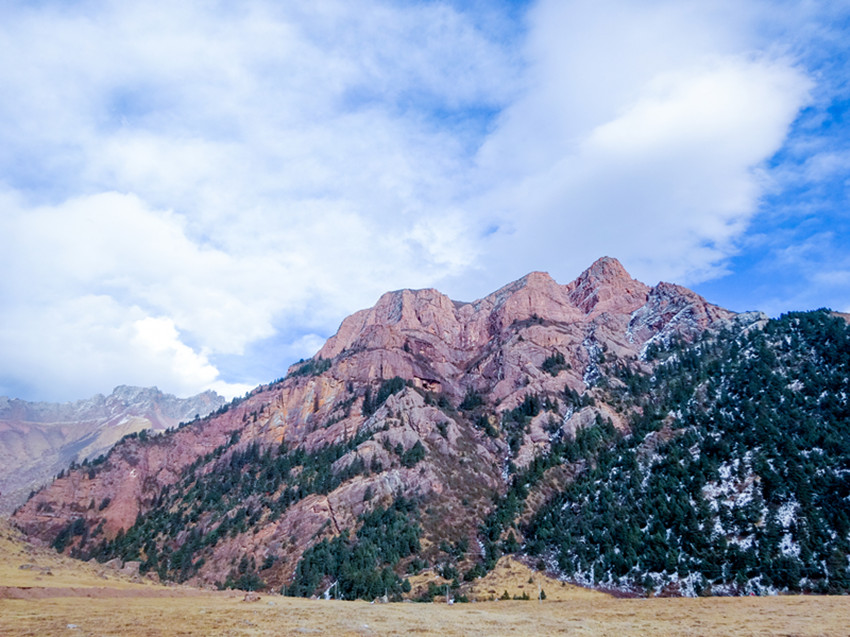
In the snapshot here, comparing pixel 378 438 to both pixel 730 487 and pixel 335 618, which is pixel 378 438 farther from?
pixel 335 618

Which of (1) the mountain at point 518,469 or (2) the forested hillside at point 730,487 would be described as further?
(1) the mountain at point 518,469

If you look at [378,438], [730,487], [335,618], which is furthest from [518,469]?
[335,618]

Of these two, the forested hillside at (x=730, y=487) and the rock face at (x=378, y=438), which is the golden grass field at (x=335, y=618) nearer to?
the forested hillside at (x=730, y=487)

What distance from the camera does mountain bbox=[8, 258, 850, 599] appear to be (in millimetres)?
76312

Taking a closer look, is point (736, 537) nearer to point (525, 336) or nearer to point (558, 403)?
point (558, 403)

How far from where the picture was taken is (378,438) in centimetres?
12356

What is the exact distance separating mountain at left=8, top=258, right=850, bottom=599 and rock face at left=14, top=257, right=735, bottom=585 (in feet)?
2.14

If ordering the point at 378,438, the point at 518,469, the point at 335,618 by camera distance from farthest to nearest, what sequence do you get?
1. the point at 378,438
2. the point at 518,469
3. the point at 335,618

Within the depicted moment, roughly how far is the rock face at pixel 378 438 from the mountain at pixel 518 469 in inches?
25.6

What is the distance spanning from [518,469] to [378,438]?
3658cm

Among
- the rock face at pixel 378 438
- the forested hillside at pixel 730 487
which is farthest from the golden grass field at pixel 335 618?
the rock face at pixel 378 438

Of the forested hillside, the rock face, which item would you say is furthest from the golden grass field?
the rock face

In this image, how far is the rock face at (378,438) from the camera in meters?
106

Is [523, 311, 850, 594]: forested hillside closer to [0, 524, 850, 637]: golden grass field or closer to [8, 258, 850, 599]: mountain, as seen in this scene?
[8, 258, 850, 599]: mountain
